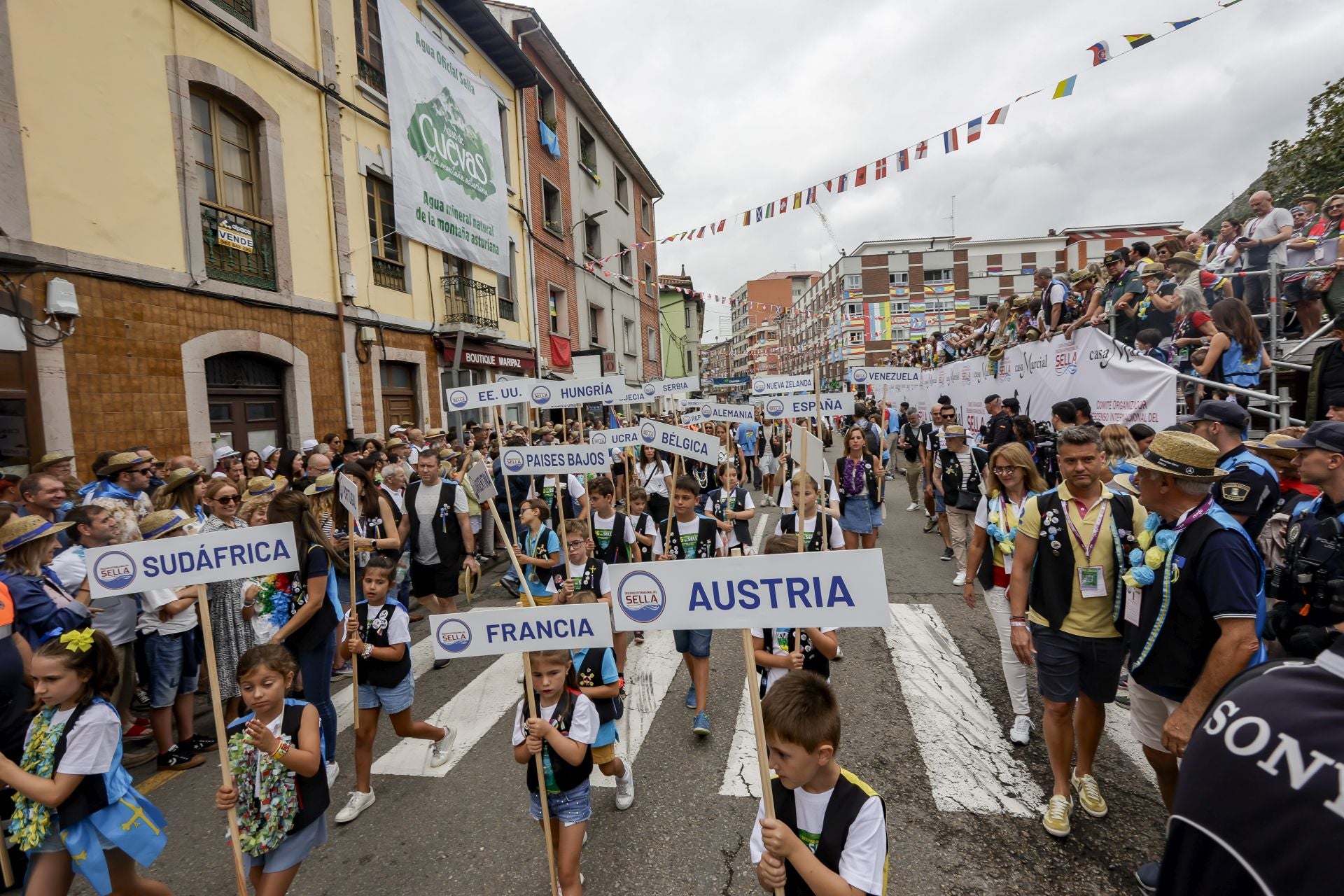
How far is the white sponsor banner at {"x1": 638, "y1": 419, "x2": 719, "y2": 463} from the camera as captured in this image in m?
5.19

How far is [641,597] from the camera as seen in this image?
2.33 meters

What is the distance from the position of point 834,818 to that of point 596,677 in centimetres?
159

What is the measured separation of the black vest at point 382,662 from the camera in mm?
3650

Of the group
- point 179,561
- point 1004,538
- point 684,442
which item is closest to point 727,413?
point 684,442

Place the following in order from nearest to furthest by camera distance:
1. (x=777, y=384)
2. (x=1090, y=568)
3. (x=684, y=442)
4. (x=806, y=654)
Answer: (x=1090, y=568)
(x=806, y=654)
(x=684, y=442)
(x=777, y=384)

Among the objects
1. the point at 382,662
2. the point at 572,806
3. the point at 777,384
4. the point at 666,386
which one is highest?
the point at 666,386

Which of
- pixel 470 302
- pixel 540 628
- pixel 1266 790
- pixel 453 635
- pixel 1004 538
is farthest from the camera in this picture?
pixel 470 302

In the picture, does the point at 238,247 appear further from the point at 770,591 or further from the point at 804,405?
the point at 770,591

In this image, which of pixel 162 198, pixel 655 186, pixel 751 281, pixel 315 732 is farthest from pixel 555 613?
pixel 751 281

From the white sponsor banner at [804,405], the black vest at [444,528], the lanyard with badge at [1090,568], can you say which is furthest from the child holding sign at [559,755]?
the white sponsor banner at [804,405]

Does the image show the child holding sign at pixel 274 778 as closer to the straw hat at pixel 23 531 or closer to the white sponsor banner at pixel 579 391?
the straw hat at pixel 23 531

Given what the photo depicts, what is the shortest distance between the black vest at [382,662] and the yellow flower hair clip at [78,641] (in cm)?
128

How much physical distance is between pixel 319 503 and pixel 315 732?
10.8 feet

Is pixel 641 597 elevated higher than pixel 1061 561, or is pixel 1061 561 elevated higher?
pixel 641 597
